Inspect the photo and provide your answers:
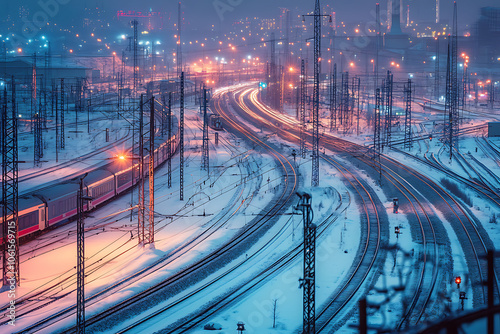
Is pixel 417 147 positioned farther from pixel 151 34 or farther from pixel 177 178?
pixel 151 34

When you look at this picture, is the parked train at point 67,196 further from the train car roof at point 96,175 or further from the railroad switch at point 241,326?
the railroad switch at point 241,326

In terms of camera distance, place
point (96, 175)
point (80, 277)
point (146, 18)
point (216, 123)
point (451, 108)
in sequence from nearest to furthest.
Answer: point (80, 277), point (96, 175), point (451, 108), point (216, 123), point (146, 18)

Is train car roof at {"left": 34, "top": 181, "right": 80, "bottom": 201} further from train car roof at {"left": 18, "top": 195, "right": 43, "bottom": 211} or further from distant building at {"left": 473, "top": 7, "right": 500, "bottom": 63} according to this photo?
distant building at {"left": 473, "top": 7, "right": 500, "bottom": 63}

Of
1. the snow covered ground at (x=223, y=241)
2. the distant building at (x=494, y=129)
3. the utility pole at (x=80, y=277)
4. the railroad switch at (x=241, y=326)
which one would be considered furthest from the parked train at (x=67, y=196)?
the distant building at (x=494, y=129)

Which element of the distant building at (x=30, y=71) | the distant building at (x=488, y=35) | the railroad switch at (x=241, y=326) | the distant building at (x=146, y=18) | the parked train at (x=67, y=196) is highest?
the distant building at (x=146, y=18)

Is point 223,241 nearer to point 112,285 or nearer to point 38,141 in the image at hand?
point 112,285

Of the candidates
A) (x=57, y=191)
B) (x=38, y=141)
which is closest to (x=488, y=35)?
(x=38, y=141)

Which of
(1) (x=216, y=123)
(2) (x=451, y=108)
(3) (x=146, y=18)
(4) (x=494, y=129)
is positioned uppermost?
(3) (x=146, y=18)

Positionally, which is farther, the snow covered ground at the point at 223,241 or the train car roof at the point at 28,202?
the train car roof at the point at 28,202
